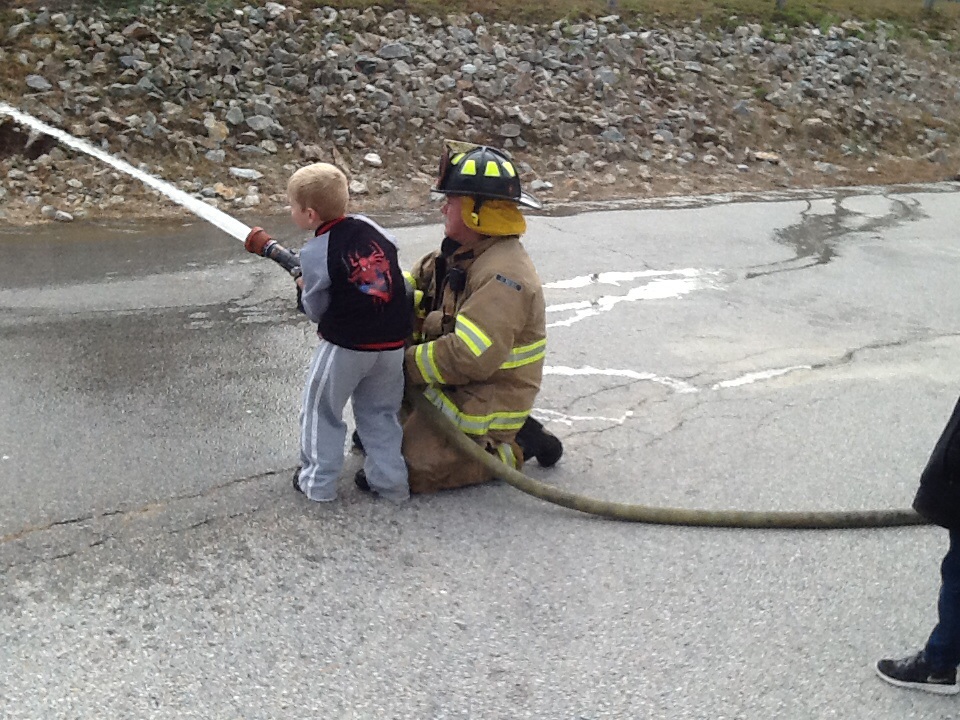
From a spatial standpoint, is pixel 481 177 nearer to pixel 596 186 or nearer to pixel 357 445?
pixel 357 445

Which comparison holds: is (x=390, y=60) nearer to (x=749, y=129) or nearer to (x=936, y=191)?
(x=749, y=129)

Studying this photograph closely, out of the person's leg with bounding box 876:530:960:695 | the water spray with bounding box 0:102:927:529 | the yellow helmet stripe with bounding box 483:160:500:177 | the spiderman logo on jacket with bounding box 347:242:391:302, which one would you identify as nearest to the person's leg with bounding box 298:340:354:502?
the spiderman logo on jacket with bounding box 347:242:391:302

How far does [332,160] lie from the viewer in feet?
37.0

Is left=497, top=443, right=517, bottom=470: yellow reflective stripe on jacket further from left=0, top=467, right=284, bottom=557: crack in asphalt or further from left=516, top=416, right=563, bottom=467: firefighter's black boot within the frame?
left=0, top=467, right=284, bottom=557: crack in asphalt

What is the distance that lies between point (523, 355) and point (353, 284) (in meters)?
0.82

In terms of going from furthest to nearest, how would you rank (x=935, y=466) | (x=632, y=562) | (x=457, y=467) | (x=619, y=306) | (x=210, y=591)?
1. (x=619, y=306)
2. (x=457, y=467)
3. (x=632, y=562)
4. (x=210, y=591)
5. (x=935, y=466)

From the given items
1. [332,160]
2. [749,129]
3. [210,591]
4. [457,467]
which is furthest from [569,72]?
[210,591]

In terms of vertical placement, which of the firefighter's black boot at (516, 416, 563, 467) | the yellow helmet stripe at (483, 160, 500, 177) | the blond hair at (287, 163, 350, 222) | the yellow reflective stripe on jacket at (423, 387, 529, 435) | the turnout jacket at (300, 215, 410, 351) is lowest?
the firefighter's black boot at (516, 416, 563, 467)

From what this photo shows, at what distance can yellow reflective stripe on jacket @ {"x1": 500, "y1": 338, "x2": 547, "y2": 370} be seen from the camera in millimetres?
4188

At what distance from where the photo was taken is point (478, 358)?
3957 mm

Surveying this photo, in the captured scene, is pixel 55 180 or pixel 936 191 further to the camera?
pixel 936 191

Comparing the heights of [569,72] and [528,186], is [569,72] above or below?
above

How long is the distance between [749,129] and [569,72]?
2.86 m

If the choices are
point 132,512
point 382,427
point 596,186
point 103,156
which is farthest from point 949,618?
point 596,186
